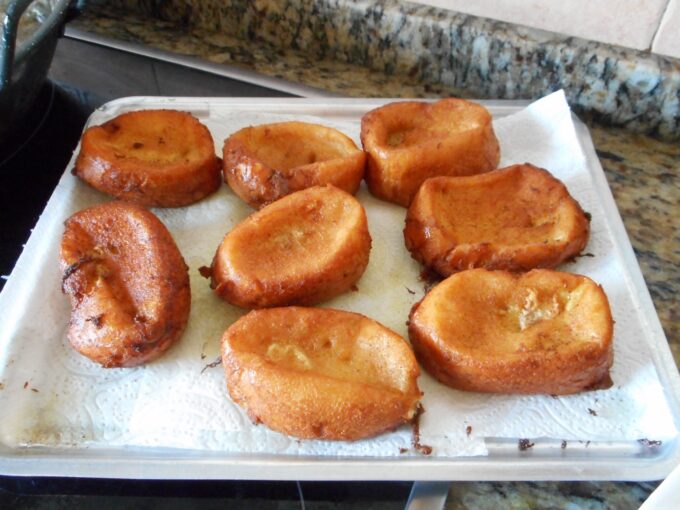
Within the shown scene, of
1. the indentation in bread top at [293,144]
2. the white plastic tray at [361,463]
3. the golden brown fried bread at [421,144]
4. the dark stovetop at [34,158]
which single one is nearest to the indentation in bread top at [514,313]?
the white plastic tray at [361,463]

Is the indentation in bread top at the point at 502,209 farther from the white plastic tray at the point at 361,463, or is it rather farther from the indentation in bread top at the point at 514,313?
the white plastic tray at the point at 361,463

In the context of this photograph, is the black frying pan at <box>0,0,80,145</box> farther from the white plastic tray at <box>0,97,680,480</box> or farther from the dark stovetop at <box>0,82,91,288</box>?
the white plastic tray at <box>0,97,680,480</box>

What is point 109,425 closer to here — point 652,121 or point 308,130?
point 308,130

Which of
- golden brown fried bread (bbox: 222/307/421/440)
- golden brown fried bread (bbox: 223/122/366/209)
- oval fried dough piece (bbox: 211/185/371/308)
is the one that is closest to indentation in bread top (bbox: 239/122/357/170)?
golden brown fried bread (bbox: 223/122/366/209)

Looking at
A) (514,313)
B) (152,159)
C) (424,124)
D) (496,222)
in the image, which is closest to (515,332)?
(514,313)

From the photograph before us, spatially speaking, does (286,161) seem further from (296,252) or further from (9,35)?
(9,35)

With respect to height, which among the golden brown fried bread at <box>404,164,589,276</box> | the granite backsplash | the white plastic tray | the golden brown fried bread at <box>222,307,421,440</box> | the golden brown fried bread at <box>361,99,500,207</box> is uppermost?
the granite backsplash
